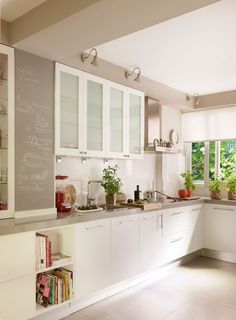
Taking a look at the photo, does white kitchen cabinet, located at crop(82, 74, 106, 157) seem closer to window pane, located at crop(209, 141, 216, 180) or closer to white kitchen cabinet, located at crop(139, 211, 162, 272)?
white kitchen cabinet, located at crop(139, 211, 162, 272)

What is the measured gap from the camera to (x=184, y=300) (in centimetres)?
318

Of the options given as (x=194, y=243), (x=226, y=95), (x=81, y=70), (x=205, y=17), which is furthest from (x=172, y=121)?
(x=205, y=17)

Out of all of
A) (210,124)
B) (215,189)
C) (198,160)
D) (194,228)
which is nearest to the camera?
(194,228)

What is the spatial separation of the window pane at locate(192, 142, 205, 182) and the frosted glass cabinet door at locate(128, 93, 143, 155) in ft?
5.58

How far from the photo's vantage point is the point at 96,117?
3.41 metres

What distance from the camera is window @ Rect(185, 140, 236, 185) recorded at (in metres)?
5.02

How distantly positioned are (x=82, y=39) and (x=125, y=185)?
90.3 inches

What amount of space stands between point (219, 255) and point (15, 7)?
13.7 ft

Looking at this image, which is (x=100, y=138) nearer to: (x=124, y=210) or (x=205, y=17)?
(x=124, y=210)

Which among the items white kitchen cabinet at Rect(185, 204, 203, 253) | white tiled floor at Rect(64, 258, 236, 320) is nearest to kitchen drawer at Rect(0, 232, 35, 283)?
white tiled floor at Rect(64, 258, 236, 320)

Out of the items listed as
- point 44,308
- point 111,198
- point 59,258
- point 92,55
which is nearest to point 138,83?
point 92,55

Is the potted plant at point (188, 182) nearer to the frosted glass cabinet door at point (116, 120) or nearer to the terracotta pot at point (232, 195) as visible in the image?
the terracotta pot at point (232, 195)

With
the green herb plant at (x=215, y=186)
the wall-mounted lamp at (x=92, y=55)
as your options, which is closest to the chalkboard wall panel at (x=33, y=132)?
the wall-mounted lamp at (x=92, y=55)

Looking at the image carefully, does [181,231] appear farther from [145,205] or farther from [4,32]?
[4,32]
